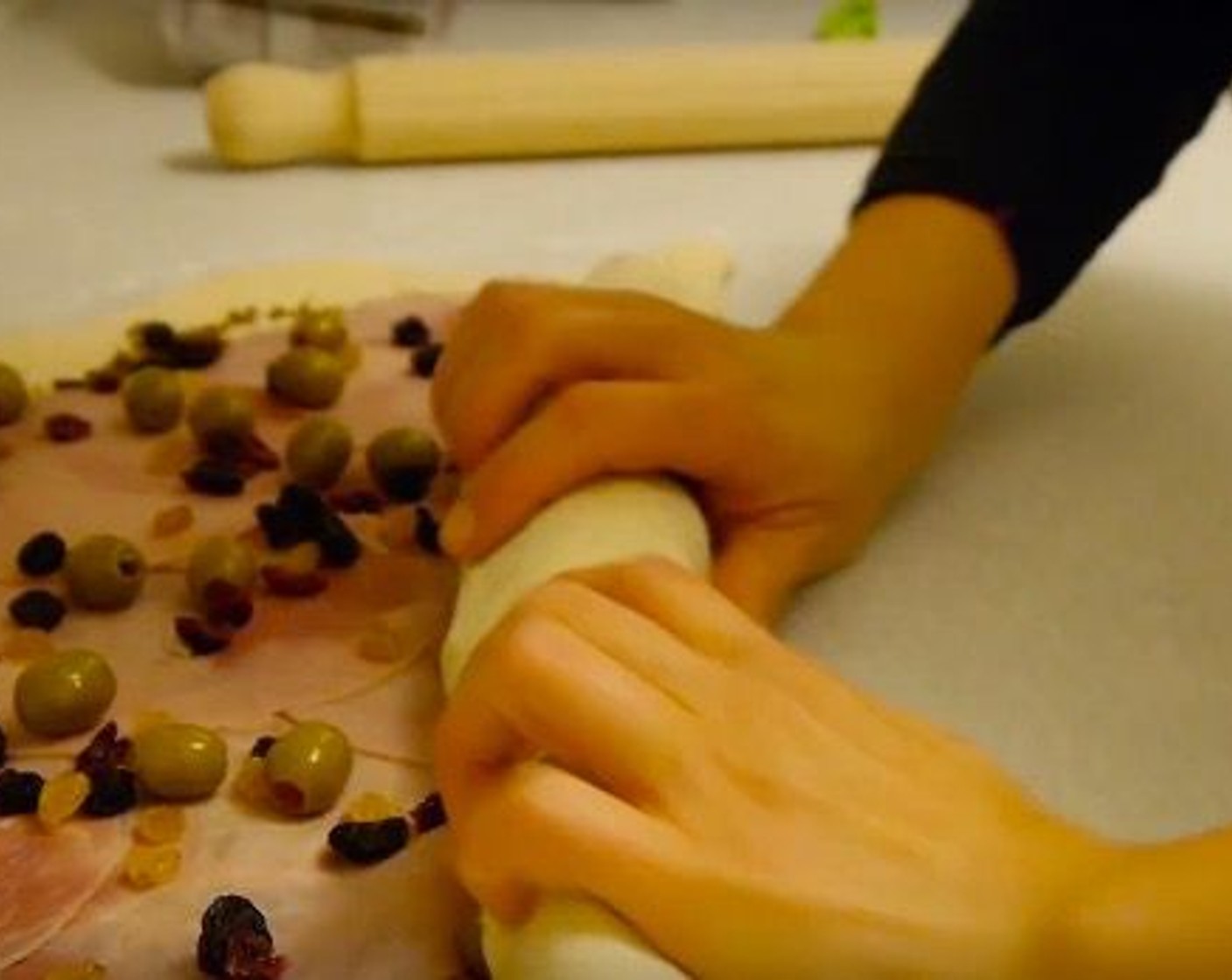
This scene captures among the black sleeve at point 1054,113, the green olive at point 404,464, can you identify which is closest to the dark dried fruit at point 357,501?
the green olive at point 404,464

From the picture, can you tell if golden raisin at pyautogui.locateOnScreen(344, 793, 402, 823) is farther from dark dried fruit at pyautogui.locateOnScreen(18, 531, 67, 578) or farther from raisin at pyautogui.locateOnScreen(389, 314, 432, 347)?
raisin at pyautogui.locateOnScreen(389, 314, 432, 347)

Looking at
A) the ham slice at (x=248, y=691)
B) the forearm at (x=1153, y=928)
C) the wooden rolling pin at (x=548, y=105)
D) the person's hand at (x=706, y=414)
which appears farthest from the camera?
the wooden rolling pin at (x=548, y=105)

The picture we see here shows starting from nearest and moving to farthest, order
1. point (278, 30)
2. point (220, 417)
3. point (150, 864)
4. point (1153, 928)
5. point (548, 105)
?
point (1153, 928) < point (150, 864) < point (220, 417) < point (548, 105) < point (278, 30)

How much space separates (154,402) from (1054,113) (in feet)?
1.21

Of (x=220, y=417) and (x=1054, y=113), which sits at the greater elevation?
(x=1054, y=113)

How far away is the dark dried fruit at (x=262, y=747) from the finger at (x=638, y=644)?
132mm

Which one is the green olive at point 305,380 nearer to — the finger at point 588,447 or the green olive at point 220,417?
the green olive at point 220,417

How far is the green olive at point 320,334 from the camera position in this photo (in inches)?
35.6

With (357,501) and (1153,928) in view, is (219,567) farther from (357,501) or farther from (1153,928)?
(1153,928)

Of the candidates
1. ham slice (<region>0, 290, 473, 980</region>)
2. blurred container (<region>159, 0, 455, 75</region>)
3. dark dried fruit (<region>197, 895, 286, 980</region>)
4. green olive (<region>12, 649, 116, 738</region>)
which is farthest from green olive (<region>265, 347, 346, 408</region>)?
blurred container (<region>159, 0, 455, 75</region>)

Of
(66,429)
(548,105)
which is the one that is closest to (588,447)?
(66,429)

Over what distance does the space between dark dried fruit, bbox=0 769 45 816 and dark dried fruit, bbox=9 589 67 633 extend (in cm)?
9

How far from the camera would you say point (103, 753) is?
663 millimetres

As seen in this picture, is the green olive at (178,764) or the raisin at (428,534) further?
the raisin at (428,534)
